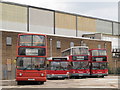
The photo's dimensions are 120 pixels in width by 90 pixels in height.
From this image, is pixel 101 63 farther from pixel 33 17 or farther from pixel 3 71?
pixel 33 17

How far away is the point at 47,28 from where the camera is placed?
58031mm

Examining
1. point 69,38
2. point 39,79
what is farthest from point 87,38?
point 39,79

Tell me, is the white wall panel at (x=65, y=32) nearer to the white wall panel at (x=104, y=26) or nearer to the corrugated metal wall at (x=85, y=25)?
the corrugated metal wall at (x=85, y=25)

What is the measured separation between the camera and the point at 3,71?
41906mm

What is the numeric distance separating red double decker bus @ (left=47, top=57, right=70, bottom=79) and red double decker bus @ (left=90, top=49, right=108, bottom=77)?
21.2 ft

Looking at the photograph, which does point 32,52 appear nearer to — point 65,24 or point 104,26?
point 65,24

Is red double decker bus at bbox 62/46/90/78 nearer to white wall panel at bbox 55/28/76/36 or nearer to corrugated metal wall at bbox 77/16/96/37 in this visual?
white wall panel at bbox 55/28/76/36

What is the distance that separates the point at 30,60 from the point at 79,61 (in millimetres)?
13493

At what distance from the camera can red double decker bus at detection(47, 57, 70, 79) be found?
109 ft

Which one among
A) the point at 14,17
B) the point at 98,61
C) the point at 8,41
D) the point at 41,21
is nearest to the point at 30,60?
the point at 98,61

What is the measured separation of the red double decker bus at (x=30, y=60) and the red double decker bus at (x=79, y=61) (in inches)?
501

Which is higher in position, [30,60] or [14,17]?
[14,17]

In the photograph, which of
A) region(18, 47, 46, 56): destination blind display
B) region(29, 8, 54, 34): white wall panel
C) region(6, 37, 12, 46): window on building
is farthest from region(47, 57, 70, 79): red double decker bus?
region(29, 8, 54, 34): white wall panel

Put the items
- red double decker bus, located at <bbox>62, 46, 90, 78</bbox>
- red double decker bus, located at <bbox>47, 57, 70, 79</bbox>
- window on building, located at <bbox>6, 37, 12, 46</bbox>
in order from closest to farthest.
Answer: red double decker bus, located at <bbox>47, 57, 70, 79</bbox> → red double decker bus, located at <bbox>62, 46, 90, 78</bbox> → window on building, located at <bbox>6, 37, 12, 46</bbox>
